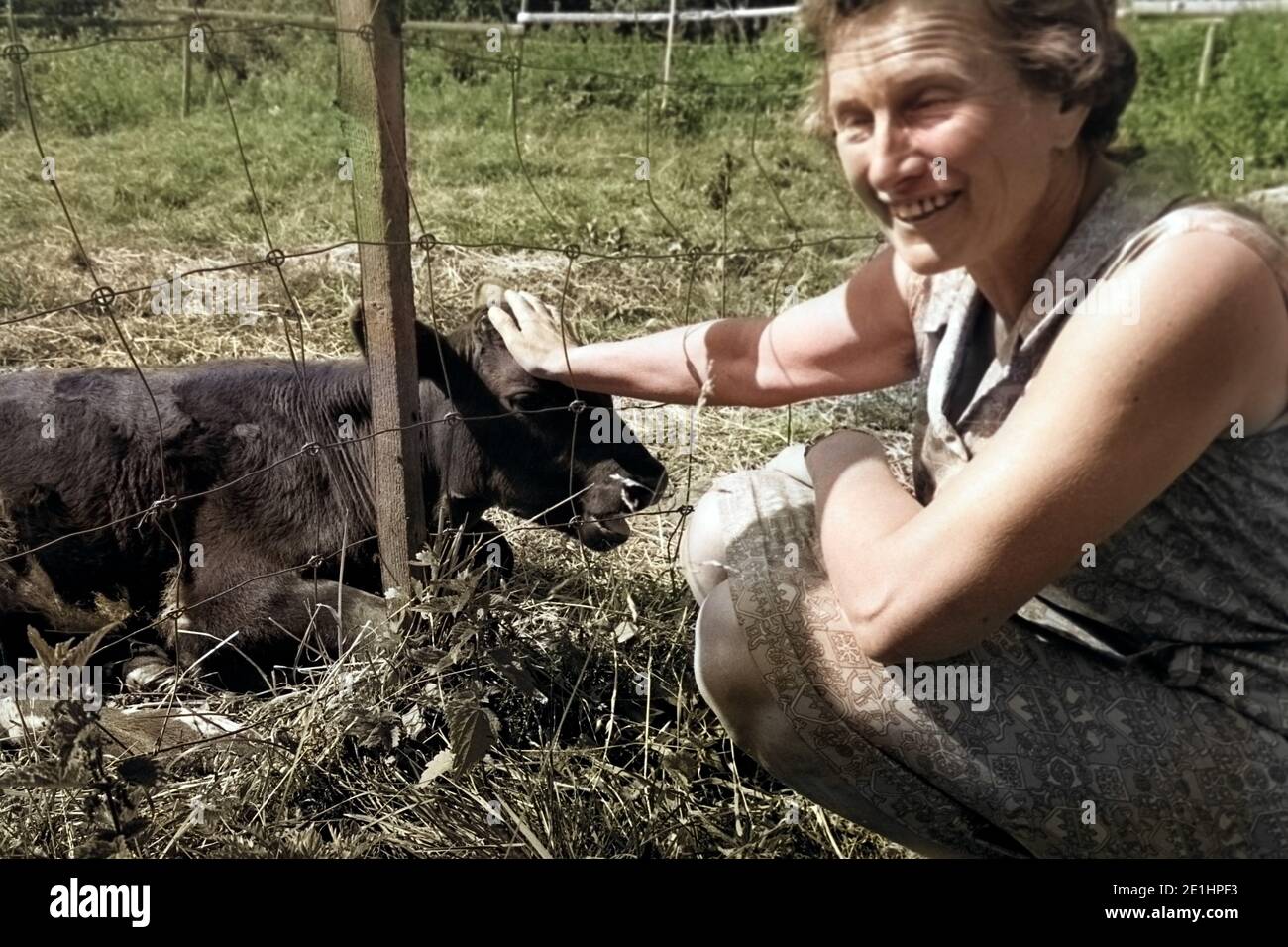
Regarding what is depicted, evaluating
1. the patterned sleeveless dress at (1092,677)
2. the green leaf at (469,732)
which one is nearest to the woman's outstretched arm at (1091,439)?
the patterned sleeveless dress at (1092,677)

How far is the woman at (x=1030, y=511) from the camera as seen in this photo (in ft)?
7.65

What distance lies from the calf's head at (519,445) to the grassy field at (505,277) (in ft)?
0.68

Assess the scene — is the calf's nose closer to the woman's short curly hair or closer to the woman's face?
the woman's face

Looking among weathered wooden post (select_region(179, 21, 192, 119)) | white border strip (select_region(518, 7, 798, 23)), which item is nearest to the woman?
white border strip (select_region(518, 7, 798, 23))

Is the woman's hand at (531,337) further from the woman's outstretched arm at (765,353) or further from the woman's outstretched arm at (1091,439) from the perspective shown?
the woman's outstretched arm at (1091,439)

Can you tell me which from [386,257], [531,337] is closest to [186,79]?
[531,337]

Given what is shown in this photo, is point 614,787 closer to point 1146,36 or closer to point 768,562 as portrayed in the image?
point 768,562

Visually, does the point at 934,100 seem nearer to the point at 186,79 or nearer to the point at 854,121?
the point at 854,121

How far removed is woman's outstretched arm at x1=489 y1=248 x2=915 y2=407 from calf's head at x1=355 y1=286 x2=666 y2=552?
0.61 m

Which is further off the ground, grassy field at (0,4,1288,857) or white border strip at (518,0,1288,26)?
white border strip at (518,0,1288,26)

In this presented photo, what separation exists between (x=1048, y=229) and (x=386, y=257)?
1733 millimetres

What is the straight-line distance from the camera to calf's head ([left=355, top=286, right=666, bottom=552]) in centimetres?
455

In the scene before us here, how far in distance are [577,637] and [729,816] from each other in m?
0.76

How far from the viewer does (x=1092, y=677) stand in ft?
9.20
